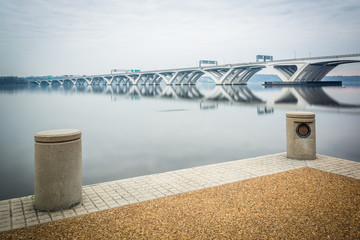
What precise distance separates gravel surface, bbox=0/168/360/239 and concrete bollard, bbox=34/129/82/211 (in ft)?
1.92

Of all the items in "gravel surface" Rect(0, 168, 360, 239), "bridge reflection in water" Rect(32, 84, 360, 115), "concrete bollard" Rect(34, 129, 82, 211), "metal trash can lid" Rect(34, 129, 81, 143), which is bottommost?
"gravel surface" Rect(0, 168, 360, 239)

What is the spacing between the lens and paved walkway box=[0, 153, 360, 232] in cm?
484

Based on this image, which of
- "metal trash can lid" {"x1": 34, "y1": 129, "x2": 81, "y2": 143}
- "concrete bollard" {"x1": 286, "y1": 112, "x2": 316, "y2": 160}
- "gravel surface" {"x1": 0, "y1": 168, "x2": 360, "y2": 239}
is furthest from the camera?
"concrete bollard" {"x1": 286, "y1": 112, "x2": 316, "y2": 160}

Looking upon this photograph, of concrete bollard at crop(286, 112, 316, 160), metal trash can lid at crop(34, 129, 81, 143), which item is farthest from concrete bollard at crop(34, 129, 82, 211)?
concrete bollard at crop(286, 112, 316, 160)

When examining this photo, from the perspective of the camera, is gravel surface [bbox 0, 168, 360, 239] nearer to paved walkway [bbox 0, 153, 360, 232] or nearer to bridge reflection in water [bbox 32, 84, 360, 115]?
paved walkway [bbox 0, 153, 360, 232]

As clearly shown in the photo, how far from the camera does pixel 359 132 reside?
13461 millimetres

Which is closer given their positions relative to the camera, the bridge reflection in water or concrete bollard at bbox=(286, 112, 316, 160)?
concrete bollard at bbox=(286, 112, 316, 160)

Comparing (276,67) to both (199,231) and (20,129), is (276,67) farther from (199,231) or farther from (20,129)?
(199,231)

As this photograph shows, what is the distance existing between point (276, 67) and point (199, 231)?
295ft

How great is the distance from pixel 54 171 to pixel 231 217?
3004mm

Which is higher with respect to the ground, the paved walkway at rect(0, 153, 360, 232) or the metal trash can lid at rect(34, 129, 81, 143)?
the metal trash can lid at rect(34, 129, 81, 143)

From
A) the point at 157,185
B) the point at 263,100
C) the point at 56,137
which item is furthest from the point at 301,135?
the point at 263,100

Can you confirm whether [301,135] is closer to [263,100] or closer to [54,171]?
[54,171]

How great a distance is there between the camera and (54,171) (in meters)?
5.00
